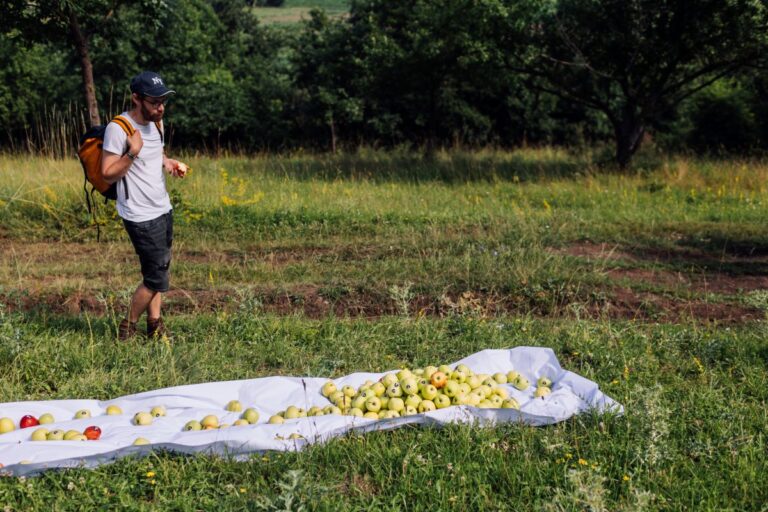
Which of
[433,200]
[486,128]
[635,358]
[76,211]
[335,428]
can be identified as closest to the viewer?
[335,428]

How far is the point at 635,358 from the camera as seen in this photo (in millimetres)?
5418

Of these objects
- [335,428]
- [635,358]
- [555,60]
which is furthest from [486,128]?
[335,428]

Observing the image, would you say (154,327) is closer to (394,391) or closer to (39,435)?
(39,435)

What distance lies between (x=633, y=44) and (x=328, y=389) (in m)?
11.3

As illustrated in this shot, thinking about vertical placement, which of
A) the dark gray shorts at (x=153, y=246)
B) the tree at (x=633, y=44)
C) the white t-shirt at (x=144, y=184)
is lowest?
the dark gray shorts at (x=153, y=246)

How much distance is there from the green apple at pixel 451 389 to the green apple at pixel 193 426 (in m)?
1.47

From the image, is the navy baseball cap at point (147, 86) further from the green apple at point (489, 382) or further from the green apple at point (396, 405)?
the green apple at point (489, 382)

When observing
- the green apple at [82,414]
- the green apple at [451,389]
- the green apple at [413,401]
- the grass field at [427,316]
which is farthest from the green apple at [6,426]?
the green apple at [451,389]

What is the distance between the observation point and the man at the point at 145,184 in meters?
5.27

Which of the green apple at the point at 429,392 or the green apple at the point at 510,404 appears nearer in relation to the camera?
the green apple at the point at 510,404

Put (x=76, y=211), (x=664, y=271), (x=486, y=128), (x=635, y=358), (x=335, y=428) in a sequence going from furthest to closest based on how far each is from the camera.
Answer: (x=486, y=128), (x=76, y=211), (x=664, y=271), (x=635, y=358), (x=335, y=428)

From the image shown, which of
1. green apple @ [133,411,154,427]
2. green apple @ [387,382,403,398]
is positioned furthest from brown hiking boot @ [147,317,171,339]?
green apple @ [387,382,403,398]

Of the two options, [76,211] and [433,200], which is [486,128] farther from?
[76,211]

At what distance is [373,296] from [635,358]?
8.74 feet
